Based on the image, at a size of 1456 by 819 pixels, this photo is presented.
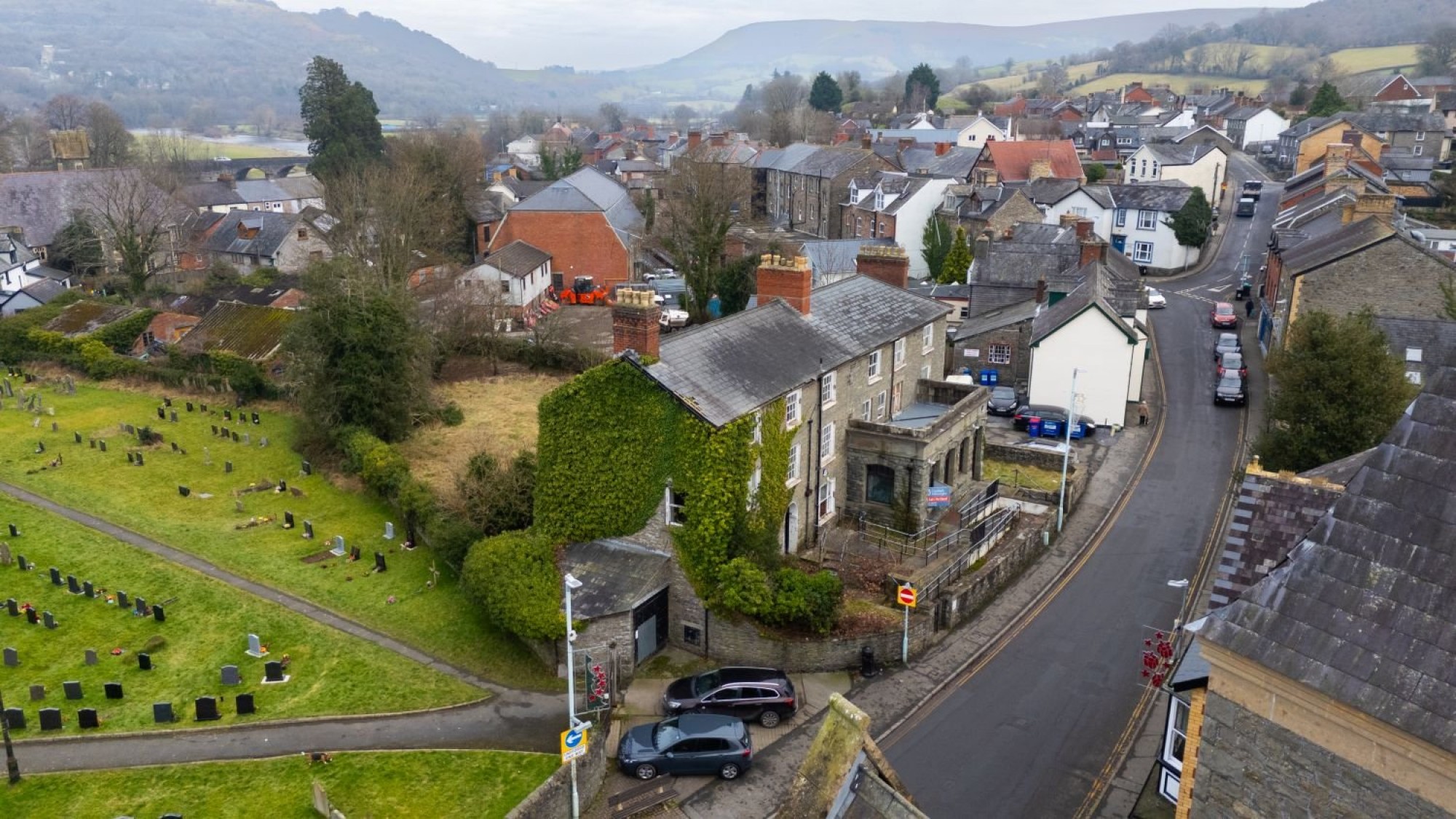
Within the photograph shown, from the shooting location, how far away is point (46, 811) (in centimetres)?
2125

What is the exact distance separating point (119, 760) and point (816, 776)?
2021 centimetres

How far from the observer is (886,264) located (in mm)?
42344

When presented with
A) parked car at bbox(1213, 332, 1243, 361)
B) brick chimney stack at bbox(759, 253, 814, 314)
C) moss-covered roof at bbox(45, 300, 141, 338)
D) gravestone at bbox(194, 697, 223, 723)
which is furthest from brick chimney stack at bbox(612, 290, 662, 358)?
moss-covered roof at bbox(45, 300, 141, 338)

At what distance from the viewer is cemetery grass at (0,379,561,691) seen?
29391mm

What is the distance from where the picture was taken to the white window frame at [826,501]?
109ft

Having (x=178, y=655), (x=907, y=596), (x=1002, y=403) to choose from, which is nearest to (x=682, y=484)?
(x=907, y=596)

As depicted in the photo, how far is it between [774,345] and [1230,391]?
28.8 meters

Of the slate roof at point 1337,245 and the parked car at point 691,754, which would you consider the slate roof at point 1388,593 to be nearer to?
the parked car at point 691,754

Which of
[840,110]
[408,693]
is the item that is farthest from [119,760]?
[840,110]

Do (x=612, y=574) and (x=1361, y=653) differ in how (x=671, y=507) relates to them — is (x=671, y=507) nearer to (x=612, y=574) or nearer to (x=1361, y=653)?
(x=612, y=574)

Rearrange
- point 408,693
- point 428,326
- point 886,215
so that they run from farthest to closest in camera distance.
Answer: point 886,215 → point 428,326 → point 408,693

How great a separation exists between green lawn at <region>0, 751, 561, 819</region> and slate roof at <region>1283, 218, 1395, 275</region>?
44.5m

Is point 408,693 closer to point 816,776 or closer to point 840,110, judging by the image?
point 816,776

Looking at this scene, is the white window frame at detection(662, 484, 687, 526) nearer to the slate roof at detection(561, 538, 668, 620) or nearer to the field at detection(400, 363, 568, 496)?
the slate roof at detection(561, 538, 668, 620)
